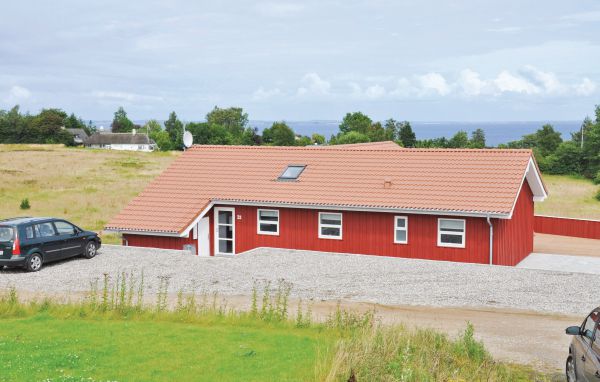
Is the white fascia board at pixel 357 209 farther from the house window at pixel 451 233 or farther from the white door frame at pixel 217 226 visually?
the house window at pixel 451 233

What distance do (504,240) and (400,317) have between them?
10.4 metres

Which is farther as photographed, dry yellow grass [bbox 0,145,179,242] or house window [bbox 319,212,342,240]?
dry yellow grass [bbox 0,145,179,242]

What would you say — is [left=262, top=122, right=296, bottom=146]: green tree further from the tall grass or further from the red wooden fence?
the tall grass

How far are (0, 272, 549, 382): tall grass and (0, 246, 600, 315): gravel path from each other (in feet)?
8.54

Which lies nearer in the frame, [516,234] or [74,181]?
[516,234]

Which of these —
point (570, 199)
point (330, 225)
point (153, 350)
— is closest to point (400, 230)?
point (330, 225)

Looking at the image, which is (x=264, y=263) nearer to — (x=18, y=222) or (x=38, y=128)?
(x=18, y=222)

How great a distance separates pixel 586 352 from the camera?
10695 mm

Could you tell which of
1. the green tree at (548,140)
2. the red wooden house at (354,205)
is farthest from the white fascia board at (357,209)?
the green tree at (548,140)

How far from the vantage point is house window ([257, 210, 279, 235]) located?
2865cm

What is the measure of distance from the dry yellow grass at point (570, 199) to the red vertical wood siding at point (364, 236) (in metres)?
26.3

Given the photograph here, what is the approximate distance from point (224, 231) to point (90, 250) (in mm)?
6530

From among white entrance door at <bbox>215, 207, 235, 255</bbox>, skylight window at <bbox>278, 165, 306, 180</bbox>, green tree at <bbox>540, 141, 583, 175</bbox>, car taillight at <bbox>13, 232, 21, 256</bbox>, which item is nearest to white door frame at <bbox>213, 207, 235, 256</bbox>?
white entrance door at <bbox>215, 207, 235, 255</bbox>

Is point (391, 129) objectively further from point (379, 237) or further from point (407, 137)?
point (379, 237)
